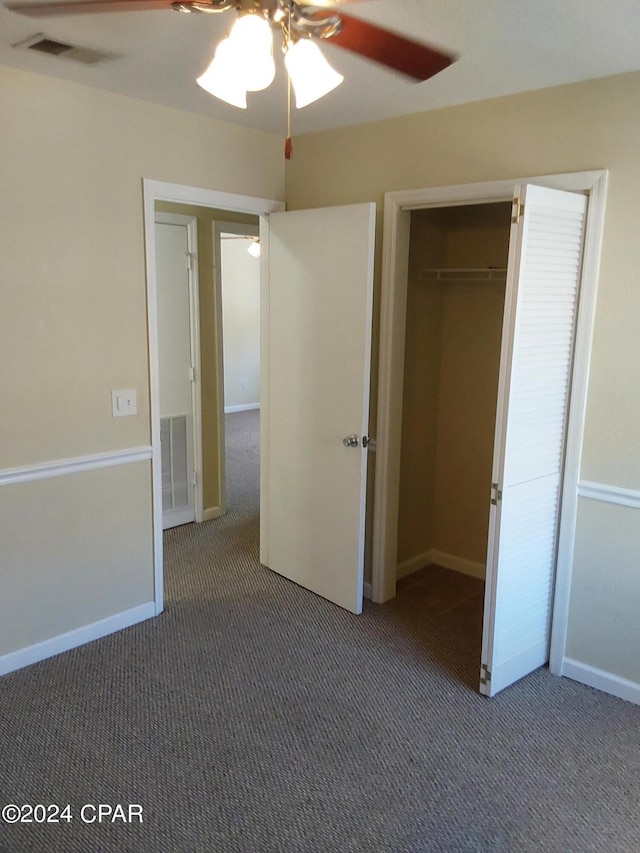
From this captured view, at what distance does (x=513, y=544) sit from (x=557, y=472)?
0.38 metres

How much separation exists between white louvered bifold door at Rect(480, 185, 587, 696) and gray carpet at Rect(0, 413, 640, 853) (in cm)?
28

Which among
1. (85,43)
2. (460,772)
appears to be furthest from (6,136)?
(460,772)

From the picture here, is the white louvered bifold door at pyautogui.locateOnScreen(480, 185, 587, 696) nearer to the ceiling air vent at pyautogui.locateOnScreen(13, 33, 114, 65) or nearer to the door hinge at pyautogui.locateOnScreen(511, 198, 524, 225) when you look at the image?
the door hinge at pyautogui.locateOnScreen(511, 198, 524, 225)

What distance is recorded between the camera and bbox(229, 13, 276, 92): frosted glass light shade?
1.50 metres

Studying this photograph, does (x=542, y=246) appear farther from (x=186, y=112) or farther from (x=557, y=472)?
(x=186, y=112)

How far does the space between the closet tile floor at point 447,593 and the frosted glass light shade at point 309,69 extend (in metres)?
2.61

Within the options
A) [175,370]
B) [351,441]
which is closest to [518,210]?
[351,441]

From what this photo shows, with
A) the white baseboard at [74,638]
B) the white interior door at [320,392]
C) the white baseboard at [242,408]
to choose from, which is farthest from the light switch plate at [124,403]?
the white baseboard at [242,408]

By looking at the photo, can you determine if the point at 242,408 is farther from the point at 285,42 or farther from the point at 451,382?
the point at 285,42

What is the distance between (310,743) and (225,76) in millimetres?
2245

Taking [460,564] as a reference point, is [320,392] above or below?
above

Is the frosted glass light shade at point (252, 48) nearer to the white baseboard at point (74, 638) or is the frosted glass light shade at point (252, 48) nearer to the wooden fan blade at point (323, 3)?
the wooden fan blade at point (323, 3)

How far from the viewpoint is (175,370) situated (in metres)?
4.42

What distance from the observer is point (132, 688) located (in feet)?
8.95
